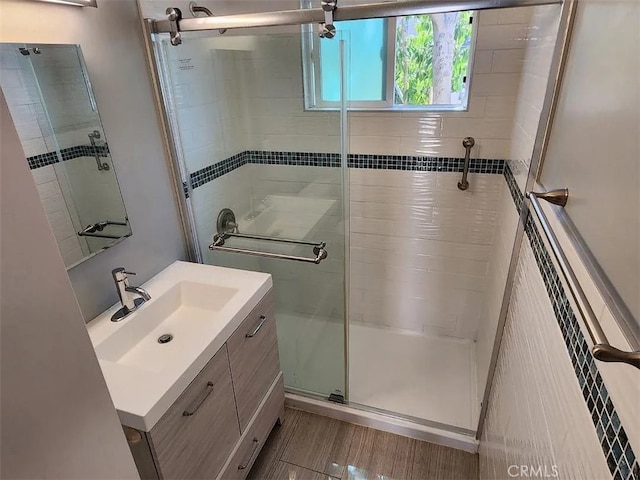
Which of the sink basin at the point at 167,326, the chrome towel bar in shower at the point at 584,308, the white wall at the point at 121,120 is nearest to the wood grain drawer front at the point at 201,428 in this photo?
the sink basin at the point at 167,326

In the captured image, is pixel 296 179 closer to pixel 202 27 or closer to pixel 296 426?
pixel 202 27

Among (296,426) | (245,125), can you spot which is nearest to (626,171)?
(245,125)

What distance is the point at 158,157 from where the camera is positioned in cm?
169

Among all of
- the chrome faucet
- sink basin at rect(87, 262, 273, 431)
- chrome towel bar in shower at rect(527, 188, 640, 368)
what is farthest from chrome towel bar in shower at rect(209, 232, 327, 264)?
chrome towel bar in shower at rect(527, 188, 640, 368)

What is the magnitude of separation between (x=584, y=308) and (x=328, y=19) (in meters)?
1.22

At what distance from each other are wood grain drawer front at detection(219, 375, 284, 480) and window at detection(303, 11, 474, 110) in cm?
141

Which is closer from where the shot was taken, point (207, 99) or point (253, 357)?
point (253, 357)

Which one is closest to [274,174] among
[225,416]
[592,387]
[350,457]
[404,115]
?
[404,115]

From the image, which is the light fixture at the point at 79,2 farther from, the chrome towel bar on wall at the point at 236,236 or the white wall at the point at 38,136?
the chrome towel bar on wall at the point at 236,236

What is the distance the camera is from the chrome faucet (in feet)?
4.72

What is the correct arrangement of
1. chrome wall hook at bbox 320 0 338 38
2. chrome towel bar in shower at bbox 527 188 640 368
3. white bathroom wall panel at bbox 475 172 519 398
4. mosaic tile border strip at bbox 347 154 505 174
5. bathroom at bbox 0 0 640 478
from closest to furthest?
chrome towel bar in shower at bbox 527 188 640 368
bathroom at bbox 0 0 640 478
chrome wall hook at bbox 320 0 338 38
white bathroom wall panel at bbox 475 172 519 398
mosaic tile border strip at bbox 347 154 505 174

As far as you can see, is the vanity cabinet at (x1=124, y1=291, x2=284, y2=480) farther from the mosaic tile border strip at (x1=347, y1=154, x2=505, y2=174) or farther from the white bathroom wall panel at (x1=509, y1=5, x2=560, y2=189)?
the white bathroom wall panel at (x1=509, y1=5, x2=560, y2=189)

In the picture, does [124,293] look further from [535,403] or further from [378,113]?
[378,113]

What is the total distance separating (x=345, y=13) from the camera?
4.49ft
